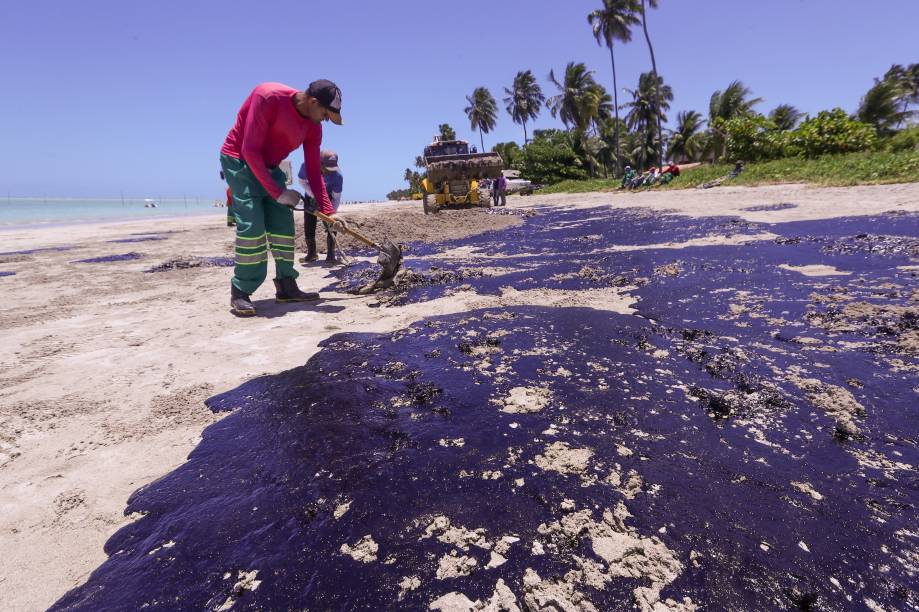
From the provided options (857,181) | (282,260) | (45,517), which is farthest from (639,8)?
(45,517)

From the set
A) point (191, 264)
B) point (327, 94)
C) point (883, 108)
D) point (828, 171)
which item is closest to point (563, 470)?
point (327, 94)

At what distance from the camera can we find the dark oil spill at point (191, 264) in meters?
6.06

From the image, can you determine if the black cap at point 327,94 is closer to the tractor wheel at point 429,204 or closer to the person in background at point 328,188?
the person in background at point 328,188

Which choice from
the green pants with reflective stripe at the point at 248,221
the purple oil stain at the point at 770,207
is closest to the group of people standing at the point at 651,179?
the purple oil stain at the point at 770,207

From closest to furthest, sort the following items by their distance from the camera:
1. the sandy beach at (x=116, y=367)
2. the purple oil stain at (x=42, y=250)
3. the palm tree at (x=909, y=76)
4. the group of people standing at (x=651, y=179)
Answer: the sandy beach at (x=116, y=367) < the purple oil stain at (x=42, y=250) < the group of people standing at (x=651, y=179) < the palm tree at (x=909, y=76)

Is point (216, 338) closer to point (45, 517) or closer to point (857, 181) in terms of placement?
point (45, 517)

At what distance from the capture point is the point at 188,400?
2098mm

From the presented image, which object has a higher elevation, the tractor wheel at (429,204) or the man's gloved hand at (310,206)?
the tractor wheel at (429,204)

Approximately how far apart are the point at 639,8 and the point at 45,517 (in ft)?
123

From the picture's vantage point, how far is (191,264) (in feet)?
20.7

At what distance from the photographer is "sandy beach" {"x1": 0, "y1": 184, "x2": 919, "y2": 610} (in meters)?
1.34

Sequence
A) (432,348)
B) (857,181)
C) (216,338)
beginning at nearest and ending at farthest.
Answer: (432,348), (216,338), (857,181)

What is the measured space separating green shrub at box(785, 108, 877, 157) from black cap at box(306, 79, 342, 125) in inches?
821

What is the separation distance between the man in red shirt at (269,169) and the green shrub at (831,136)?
20919 millimetres
